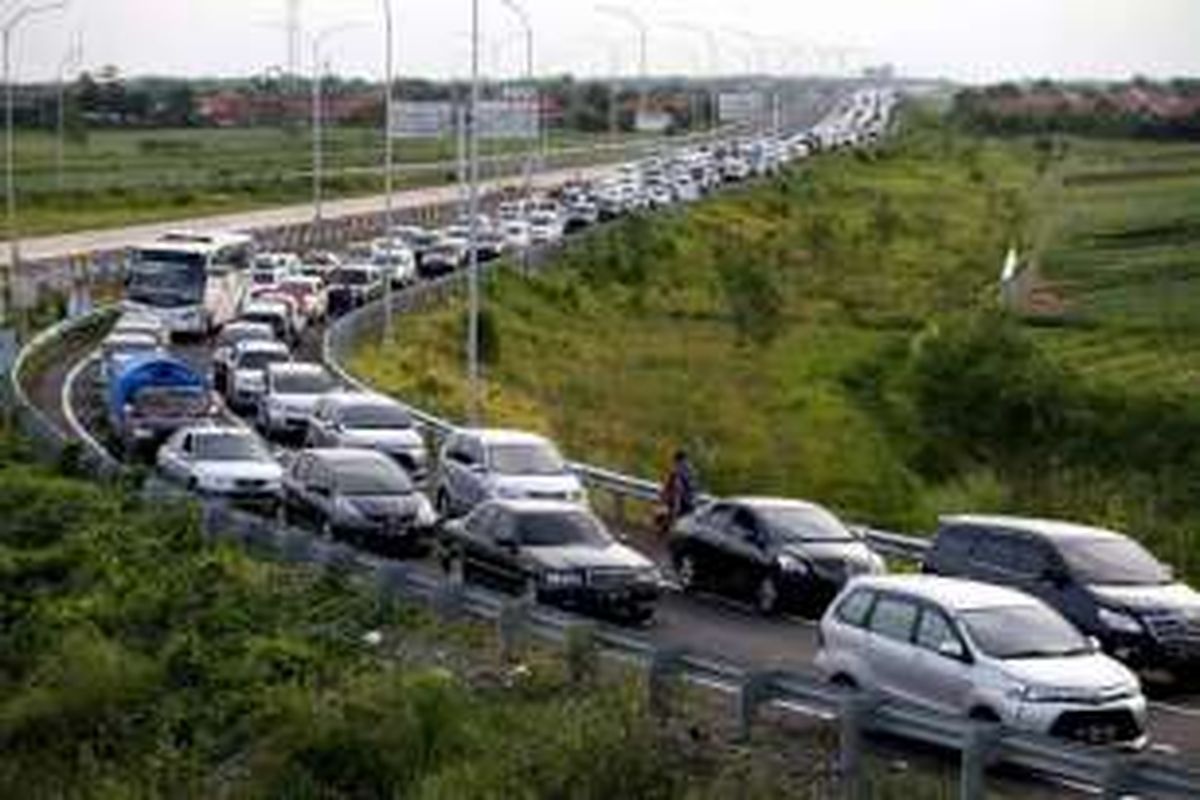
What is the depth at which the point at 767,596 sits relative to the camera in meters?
28.9

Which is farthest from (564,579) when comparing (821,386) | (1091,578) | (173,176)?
(173,176)

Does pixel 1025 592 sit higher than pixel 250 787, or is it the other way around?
pixel 1025 592

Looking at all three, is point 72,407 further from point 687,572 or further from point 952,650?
point 952,650

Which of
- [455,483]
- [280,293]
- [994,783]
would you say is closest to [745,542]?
[455,483]

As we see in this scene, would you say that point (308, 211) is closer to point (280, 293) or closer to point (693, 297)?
point (693, 297)

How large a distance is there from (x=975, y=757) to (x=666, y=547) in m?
16.1

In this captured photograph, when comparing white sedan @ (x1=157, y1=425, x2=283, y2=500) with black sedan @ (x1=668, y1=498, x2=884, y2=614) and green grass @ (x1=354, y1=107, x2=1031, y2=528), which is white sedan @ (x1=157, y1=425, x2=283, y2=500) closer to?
black sedan @ (x1=668, y1=498, x2=884, y2=614)

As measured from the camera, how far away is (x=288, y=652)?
2655 cm

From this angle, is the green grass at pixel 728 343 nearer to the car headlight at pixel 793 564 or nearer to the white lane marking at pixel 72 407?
the white lane marking at pixel 72 407

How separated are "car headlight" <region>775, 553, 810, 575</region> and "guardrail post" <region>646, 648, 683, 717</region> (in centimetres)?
684

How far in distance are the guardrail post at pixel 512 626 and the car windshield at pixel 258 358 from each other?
87.9 ft

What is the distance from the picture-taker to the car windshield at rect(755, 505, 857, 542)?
1154 inches

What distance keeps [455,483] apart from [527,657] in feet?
37.3

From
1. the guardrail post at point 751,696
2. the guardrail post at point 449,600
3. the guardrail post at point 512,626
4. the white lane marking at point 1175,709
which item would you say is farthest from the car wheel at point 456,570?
the white lane marking at point 1175,709
